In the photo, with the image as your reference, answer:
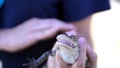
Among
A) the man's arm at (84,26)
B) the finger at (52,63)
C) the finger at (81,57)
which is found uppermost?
the man's arm at (84,26)

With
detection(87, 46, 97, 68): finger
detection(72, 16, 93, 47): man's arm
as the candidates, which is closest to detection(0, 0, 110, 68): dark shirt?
detection(72, 16, 93, 47): man's arm

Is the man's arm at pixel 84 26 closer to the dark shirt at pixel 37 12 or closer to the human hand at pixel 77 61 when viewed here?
the dark shirt at pixel 37 12

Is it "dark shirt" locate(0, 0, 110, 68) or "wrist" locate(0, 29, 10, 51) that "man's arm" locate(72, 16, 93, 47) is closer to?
"dark shirt" locate(0, 0, 110, 68)

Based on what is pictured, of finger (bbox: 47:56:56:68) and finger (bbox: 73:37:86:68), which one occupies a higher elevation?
finger (bbox: 73:37:86:68)

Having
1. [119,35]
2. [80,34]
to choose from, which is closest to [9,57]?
[80,34]

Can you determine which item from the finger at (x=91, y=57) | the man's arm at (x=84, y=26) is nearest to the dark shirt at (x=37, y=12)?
the man's arm at (x=84, y=26)

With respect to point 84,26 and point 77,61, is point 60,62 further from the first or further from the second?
point 84,26

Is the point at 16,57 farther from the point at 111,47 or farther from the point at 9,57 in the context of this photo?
the point at 111,47
